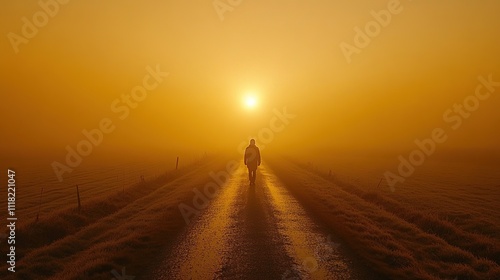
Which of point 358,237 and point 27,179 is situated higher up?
point 358,237

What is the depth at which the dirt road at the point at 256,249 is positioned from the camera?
714cm

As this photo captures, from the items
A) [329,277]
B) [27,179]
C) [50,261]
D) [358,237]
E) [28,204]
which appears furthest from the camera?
[27,179]

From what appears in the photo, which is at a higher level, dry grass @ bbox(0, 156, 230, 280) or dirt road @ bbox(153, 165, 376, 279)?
dirt road @ bbox(153, 165, 376, 279)

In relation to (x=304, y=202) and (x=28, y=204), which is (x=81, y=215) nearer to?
(x=28, y=204)

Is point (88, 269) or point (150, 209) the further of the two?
point (150, 209)

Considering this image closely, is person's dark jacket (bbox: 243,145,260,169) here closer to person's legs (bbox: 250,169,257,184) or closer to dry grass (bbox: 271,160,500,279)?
person's legs (bbox: 250,169,257,184)

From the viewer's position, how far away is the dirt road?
23.4ft

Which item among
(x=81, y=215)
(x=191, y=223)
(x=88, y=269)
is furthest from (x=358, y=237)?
(x=81, y=215)

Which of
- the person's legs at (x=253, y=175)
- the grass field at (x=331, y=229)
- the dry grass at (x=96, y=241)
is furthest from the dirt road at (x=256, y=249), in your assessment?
the person's legs at (x=253, y=175)

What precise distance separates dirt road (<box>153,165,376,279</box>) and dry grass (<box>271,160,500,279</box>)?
0.84 meters

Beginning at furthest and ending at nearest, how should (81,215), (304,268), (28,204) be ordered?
(28,204), (81,215), (304,268)

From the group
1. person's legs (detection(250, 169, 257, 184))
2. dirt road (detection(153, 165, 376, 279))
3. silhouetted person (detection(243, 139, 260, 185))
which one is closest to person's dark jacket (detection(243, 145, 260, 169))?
silhouetted person (detection(243, 139, 260, 185))

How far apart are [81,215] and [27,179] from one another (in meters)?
23.2

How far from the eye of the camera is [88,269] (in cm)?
754
